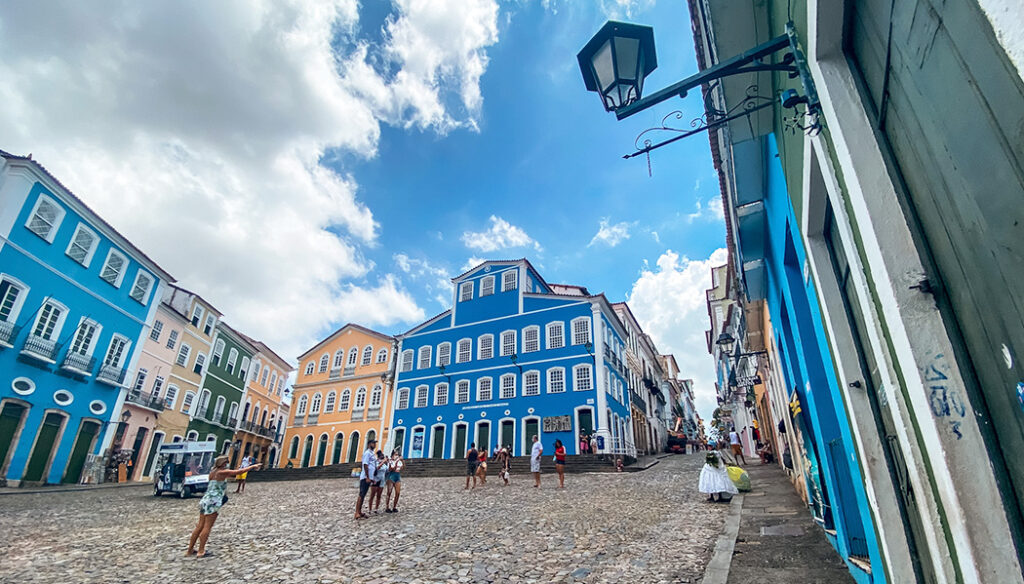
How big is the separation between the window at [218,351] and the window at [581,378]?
24.1 metres

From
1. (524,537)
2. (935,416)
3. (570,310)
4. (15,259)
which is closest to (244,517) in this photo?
(524,537)

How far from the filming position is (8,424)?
18.1 meters

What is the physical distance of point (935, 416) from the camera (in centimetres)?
158

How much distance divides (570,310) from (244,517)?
68.2ft

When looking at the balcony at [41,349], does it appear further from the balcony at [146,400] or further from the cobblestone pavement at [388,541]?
the cobblestone pavement at [388,541]

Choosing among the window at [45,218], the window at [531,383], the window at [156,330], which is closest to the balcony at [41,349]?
the window at [45,218]

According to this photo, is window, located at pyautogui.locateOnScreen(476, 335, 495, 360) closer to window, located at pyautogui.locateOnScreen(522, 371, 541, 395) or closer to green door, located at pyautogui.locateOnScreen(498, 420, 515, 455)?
window, located at pyautogui.locateOnScreen(522, 371, 541, 395)

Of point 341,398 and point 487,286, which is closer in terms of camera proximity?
point 487,286

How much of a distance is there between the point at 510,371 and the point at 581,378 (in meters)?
4.58

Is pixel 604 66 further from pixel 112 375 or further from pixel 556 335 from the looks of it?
pixel 112 375

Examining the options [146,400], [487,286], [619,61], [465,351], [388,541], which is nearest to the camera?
[619,61]

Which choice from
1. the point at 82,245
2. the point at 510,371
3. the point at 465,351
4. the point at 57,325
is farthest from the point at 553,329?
the point at 57,325

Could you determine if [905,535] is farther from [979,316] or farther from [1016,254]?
[1016,254]

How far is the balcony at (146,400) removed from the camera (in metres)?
24.1
